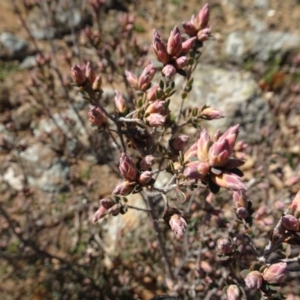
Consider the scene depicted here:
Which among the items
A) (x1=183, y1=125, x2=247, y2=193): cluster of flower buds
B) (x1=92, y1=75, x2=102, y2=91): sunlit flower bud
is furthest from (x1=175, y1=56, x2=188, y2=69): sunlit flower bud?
(x1=183, y1=125, x2=247, y2=193): cluster of flower buds

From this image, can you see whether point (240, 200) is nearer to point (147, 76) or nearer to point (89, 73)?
point (147, 76)

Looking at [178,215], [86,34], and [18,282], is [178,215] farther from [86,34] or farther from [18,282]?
[18,282]

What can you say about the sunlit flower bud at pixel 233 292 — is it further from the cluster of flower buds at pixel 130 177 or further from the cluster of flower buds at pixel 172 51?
the cluster of flower buds at pixel 172 51

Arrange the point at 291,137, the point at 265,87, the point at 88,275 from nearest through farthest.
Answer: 1. the point at 88,275
2. the point at 291,137
3. the point at 265,87

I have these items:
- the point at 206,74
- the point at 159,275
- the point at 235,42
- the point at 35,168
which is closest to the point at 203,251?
the point at 159,275

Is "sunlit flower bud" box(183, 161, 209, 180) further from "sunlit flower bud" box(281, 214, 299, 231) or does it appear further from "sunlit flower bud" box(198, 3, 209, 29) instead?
"sunlit flower bud" box(198, 3, 209, 29)

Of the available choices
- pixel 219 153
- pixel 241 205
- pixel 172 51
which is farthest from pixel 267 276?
pixel 172 51

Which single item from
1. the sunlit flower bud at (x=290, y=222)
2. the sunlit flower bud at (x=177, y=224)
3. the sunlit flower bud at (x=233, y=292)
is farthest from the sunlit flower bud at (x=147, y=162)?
the sunlit flower bud at (x=233, y=292)
